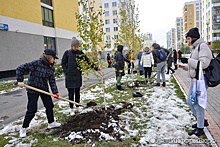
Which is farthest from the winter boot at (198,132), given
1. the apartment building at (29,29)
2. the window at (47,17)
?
the window at (47,17)

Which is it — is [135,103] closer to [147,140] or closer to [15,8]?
[147,140]

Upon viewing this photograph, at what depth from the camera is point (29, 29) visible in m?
21.6

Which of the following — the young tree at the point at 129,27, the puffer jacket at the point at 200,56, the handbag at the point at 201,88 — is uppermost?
the young tree at the point at 129,27

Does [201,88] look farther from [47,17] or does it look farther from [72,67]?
[47,17]

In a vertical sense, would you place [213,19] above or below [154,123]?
above

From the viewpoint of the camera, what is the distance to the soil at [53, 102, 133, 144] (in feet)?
12.3

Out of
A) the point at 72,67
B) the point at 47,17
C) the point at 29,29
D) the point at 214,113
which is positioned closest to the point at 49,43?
the point at 47,17

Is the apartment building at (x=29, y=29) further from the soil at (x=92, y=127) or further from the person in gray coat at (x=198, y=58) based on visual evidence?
the person in gray coat at (x=198, y=58)

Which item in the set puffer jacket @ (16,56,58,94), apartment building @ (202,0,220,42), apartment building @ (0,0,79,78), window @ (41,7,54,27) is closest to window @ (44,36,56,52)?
apartment building @ (0,0,79,78)

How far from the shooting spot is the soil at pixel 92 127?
3756 mm

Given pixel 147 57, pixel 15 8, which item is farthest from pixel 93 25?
pixel 15 8

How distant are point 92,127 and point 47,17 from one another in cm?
2494

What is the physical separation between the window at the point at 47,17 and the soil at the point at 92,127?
23.1 meters

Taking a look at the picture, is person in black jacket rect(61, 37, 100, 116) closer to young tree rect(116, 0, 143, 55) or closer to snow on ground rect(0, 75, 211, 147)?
snow on ground rect(0, 75, 211, 147)
